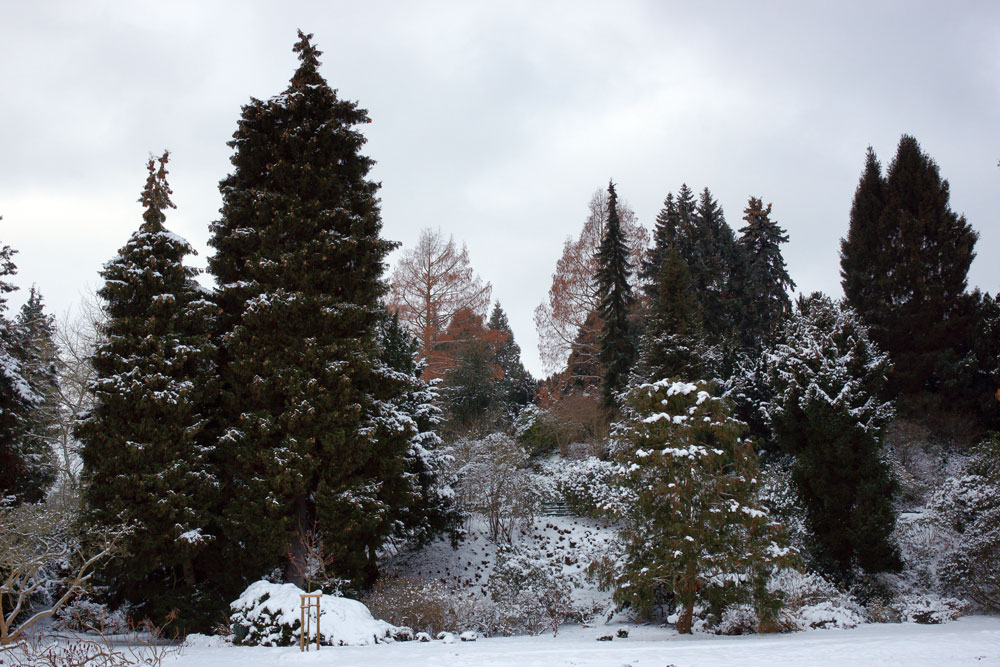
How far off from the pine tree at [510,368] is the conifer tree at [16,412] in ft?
52.4

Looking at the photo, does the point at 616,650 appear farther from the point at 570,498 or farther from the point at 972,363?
the point at 972,363

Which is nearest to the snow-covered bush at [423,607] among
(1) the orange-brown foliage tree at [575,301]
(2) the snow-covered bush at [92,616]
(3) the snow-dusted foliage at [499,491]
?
(2) the snow-covered bush at [92,616]

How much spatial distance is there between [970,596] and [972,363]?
27.4 feet

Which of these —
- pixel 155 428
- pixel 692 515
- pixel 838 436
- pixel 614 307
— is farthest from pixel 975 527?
pixel 155 428

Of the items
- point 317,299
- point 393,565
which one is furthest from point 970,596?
point 317,299

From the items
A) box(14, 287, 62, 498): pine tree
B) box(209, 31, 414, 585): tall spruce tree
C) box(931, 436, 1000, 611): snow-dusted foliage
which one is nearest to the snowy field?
box(931, 436, 1000, 611): snow-dusted foliage

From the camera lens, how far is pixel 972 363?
60.2ft

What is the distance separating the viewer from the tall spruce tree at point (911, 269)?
19.6 meters

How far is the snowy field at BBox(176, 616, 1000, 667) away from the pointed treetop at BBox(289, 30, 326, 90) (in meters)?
11.8

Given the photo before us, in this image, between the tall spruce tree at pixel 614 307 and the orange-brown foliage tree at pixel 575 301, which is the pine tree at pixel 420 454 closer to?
the tall spruce tree at pixel 614 307

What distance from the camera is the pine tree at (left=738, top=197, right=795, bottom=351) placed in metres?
25.2

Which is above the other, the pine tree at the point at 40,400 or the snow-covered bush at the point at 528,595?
the pine tree at the point at 40,400

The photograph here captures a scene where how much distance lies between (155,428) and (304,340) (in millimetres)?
3124

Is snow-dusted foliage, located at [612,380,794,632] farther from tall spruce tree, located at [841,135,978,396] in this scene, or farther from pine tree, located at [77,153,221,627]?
tall spruce tree, located at [841,135,978,396]
